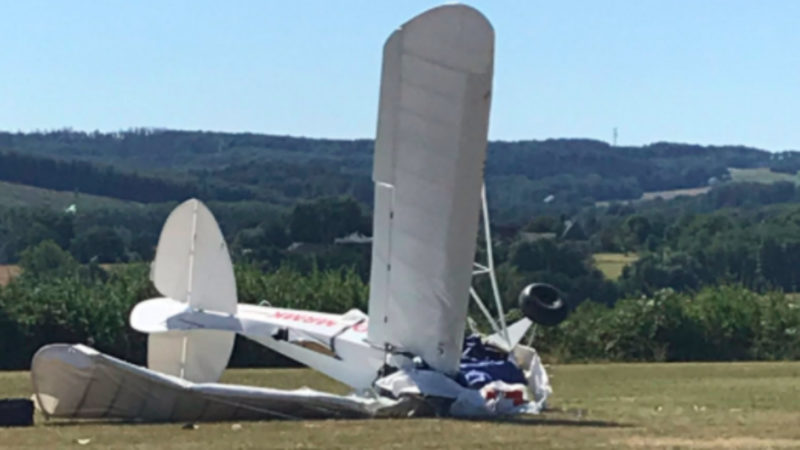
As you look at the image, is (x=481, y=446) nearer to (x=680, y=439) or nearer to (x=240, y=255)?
(x=680, y=439)

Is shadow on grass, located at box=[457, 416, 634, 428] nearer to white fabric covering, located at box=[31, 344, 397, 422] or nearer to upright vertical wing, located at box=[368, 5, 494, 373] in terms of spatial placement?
upright vertical wing, located at box=[368, 5, 494, 373]

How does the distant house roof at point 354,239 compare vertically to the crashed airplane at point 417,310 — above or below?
below

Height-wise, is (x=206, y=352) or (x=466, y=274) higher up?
(x=466, y=274)

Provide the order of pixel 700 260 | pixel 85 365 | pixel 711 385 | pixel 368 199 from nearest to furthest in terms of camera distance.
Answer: pixel 85 365 → pixel 711 385 → pixel 700 260 → pixel 368 199

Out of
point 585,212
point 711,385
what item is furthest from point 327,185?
point 711,385

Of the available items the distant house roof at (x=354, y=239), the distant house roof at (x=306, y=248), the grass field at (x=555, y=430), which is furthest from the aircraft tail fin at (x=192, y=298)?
the distant house roof at (x=306, y=248)

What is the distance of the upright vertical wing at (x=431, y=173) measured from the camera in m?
16.7

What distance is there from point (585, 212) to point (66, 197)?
59.2 metres

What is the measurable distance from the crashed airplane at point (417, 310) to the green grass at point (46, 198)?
5513 inches

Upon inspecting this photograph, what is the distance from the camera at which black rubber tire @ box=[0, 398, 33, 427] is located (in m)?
16.6

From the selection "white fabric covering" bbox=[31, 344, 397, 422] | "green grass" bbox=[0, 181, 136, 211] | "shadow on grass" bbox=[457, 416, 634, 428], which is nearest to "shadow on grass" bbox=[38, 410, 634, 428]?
"shadow on grass" bbox=[457, 416, 634, 428]

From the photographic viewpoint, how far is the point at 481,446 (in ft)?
46.3

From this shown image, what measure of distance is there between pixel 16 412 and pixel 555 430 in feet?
18.5

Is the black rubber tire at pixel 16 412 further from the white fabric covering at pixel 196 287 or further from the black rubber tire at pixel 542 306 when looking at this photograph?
the black rubber tire at pixel 542 306
